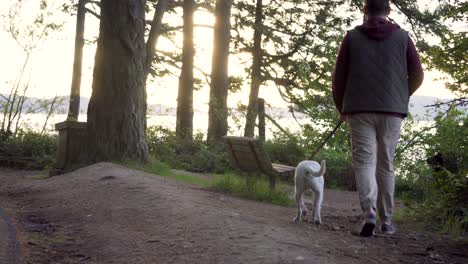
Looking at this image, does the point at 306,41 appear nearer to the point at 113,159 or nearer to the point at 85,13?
the point at 85,13

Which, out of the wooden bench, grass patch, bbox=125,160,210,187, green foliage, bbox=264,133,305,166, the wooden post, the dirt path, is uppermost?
the wooden post

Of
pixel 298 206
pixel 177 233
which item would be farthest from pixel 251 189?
pixel 177 233

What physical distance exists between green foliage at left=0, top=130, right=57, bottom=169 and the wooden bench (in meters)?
5.92

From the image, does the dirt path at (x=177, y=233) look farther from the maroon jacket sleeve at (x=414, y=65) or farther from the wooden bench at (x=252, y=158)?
the maroon jacket sleeve at (x=414, y=65)

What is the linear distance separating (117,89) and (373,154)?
660cm

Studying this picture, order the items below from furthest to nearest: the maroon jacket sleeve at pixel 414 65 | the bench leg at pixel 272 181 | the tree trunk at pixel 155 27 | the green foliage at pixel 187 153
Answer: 1. the tree trunk at pixel 155 27
2. the green foliage at pixel 187 153
3. the bench leg at pixel 272 181
4. the maroon jacket sleeve at pixel 414 65

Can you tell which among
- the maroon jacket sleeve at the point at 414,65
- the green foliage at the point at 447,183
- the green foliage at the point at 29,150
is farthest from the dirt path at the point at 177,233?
the green foliage at the point at 29,150

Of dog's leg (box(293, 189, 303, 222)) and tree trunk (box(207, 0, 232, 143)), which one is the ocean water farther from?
dog's leg (box(293, 189, 303, 222))

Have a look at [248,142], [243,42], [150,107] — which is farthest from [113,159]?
[243,42]

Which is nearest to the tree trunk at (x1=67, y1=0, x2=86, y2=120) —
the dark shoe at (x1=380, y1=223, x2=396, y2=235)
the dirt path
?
the dirt path

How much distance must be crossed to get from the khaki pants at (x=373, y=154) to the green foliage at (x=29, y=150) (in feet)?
33.2

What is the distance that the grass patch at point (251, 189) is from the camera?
33.2 feet

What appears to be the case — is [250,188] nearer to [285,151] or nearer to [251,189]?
[251,189]

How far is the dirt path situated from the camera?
5363 mm
